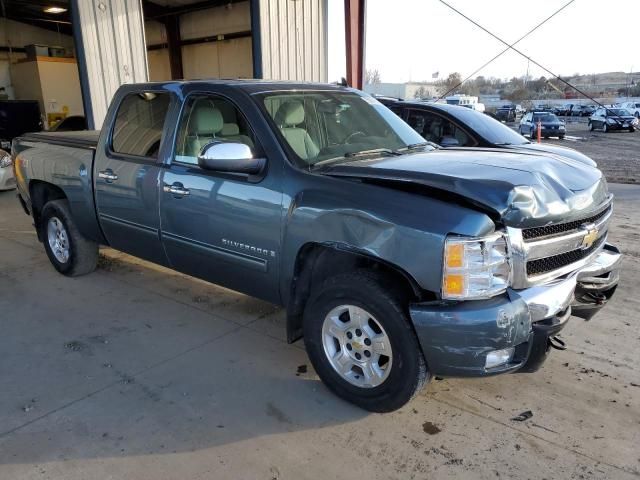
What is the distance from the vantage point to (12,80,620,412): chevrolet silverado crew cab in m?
2.68

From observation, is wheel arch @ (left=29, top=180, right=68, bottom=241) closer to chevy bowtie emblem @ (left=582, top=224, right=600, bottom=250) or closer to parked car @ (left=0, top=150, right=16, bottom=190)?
chevy bowtie emblem @ (left=582, top=224, right=600, bottom=250)

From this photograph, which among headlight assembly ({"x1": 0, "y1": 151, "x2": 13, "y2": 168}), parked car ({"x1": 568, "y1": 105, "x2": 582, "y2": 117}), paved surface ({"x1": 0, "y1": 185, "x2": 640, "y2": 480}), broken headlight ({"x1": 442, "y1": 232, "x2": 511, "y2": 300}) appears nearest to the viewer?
broken headlight ({"x1": 442, "y1": 232, "x2": 511, "y2": 300})

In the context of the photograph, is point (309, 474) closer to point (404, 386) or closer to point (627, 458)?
point (404, 386)

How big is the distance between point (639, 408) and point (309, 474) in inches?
81.3

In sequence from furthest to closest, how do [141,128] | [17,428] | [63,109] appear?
[63,109] → [141,128] → [17,428]

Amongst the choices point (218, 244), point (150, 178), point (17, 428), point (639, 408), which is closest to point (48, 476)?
point (17, 428)

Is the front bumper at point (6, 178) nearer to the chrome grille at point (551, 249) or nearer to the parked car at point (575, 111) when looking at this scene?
the chrome grille at point (551, 249)

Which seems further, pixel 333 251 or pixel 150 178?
pixel 150 178

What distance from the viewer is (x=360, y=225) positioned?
9.47 feet

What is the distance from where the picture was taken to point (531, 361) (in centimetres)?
281

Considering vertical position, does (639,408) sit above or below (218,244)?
below

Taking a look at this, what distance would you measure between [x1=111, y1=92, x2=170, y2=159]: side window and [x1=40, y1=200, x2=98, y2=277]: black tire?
1.16 meters

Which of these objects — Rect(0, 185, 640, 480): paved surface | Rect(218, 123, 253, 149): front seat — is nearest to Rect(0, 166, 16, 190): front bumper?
Rect(0, 185, 640, 480): paved surface

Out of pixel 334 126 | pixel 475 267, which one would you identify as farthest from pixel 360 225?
pixel 334 126
